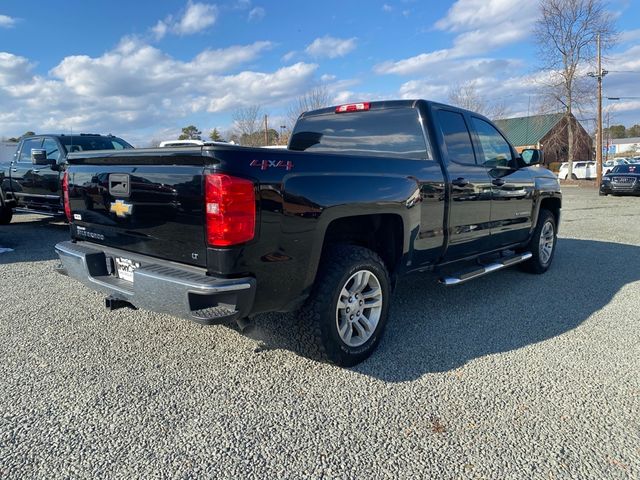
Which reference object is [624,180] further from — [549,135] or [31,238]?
[549,135]

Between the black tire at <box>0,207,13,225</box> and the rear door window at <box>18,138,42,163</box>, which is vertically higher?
the rear door window at <box>18,138,42,163</box>

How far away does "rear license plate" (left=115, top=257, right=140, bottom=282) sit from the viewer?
3.03 meters

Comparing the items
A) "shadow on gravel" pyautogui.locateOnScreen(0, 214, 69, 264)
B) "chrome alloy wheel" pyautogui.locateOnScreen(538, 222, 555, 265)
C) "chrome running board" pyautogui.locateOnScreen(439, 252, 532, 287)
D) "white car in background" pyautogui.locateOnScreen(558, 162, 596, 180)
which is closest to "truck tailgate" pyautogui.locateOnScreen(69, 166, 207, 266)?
"chrome running board" pyautogui.locateOnScreen(439, 252, 532, 287)

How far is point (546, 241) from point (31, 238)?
8.79m

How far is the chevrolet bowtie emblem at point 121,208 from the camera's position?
3.02m

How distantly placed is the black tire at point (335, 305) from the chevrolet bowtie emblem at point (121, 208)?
135 cm

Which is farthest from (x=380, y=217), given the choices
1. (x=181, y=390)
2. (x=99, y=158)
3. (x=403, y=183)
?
(x=99, y=158)

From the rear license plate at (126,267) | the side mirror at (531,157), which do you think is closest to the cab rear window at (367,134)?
the side mirror at (531,157)

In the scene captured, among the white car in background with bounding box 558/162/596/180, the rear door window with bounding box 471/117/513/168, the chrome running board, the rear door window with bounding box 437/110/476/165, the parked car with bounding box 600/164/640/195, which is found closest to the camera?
the chrome running board

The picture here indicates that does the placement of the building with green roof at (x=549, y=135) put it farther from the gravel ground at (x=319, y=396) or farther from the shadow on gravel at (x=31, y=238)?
the gravel ground at (x=319, y=396)

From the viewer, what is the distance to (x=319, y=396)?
288 centimetres

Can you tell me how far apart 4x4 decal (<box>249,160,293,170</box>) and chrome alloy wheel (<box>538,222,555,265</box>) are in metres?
4.48

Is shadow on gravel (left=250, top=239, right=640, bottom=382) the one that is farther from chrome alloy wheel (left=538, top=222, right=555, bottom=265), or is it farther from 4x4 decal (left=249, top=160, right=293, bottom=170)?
4x4 decal (left=249, top=160, right=293, bottom=170)

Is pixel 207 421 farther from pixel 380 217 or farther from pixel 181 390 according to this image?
pixel 380 217
